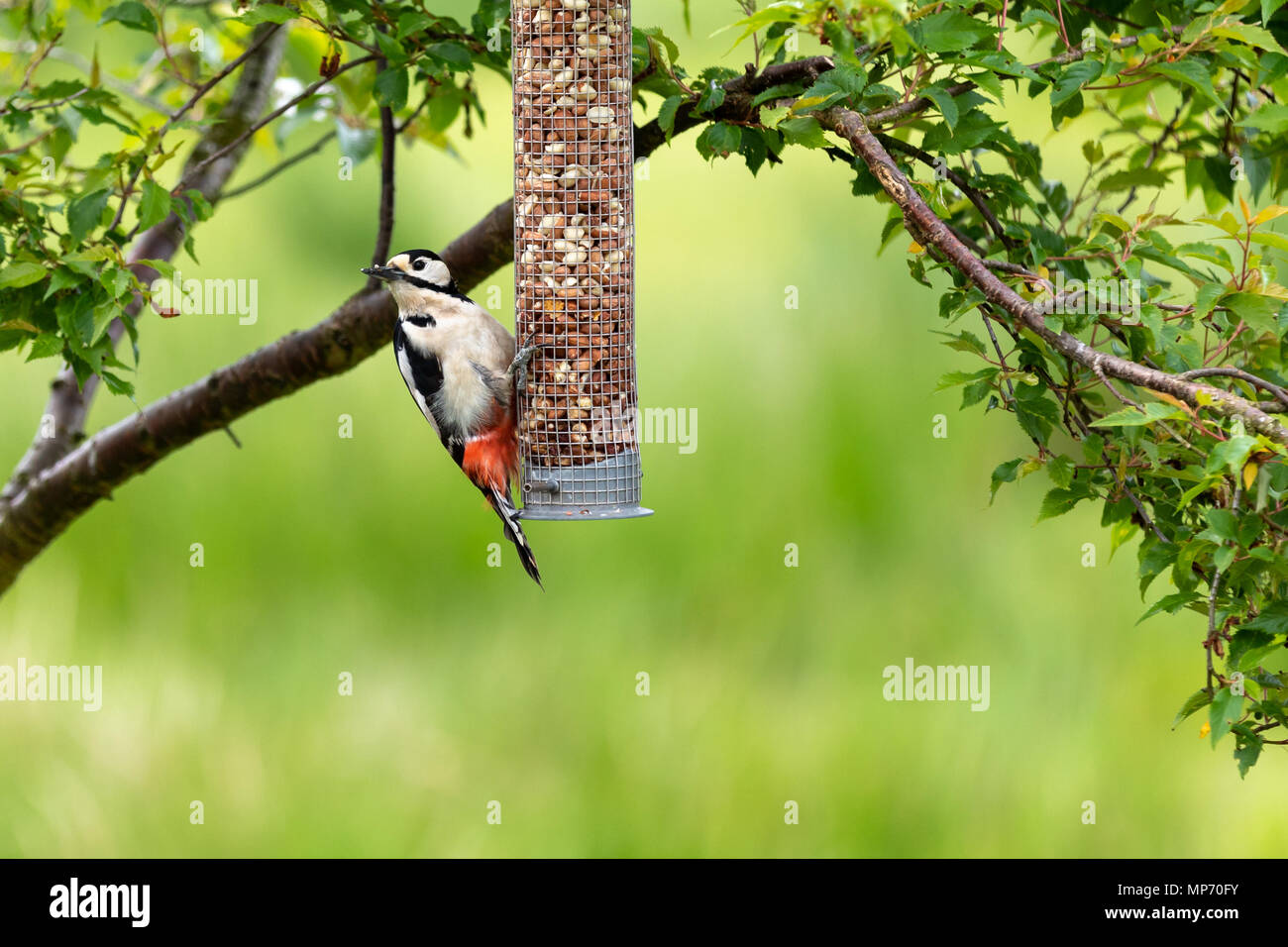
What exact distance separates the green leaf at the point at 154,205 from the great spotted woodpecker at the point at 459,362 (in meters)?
0.62

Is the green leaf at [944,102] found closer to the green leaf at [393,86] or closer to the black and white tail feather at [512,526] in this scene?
the green leaf at [393,86]

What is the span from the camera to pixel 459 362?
3.50 meters

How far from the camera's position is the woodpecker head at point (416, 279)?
344 centimetres

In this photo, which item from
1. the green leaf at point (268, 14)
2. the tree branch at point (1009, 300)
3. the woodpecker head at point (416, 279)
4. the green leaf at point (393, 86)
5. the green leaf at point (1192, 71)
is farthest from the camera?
the woodpecker head at point (416, 279)

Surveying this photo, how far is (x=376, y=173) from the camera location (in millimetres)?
7711

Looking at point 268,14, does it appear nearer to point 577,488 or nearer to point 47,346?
point 47,346

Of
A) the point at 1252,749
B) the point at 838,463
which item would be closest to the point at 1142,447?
the point at 1252,749

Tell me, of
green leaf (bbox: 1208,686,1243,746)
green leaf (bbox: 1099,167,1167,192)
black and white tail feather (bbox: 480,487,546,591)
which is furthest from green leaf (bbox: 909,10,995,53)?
black and white tail feather (bbox: 480,487,546,591)

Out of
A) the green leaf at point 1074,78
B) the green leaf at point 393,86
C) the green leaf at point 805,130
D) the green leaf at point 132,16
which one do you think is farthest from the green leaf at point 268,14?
the green leaf at point 1074,78

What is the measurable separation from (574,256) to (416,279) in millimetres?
455

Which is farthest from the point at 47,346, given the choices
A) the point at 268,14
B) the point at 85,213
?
the point at 268,14

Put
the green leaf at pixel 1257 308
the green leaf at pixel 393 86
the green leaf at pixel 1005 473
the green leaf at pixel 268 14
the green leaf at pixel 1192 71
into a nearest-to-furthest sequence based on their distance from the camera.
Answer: the green leaf at pixel 1257 308 < the green leaf at pixel 1192 71 < the green leaf at pixel 1005 473 < the green leaf at pixel 268 14 < the green leaf at pixel 393 86

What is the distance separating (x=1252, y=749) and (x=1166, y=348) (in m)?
0.76

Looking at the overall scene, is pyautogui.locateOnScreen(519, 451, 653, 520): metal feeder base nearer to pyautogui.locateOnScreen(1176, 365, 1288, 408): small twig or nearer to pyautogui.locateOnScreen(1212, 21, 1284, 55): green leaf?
pyautogui.locateOnScreen(1176, 365, 1288, 408): small twig
